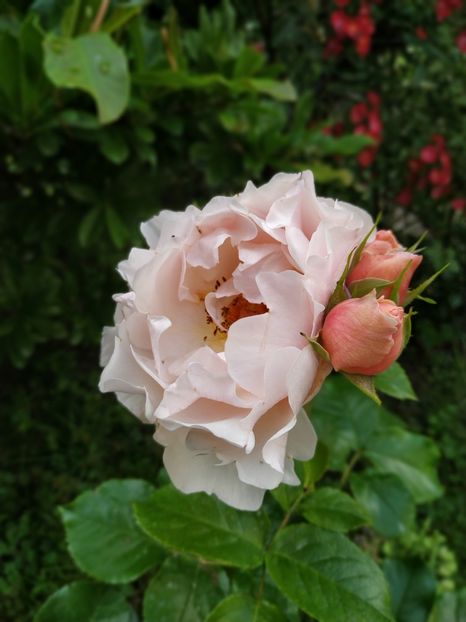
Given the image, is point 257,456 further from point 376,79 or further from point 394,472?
point 376,79

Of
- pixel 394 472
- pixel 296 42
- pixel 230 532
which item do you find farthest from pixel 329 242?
pixel 296 42

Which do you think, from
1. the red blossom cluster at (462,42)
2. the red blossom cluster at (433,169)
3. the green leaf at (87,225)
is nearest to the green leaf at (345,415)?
the green leaf at (87,225)

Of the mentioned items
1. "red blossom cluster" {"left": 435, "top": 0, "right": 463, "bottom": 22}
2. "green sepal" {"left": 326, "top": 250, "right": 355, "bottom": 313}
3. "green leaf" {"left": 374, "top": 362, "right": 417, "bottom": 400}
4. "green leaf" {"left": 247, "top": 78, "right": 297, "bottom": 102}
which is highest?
"green sepal" {"left": 326, "top": 250, "right": 355, "bottom": 313}

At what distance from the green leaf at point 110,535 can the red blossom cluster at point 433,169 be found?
1.50 m

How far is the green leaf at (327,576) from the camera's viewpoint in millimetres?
545

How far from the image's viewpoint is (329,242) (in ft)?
1.54

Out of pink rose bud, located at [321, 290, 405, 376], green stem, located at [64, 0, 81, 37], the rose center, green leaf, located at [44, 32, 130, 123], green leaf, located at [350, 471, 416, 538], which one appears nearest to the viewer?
pink rose bud, located at [321, 290, 405, 376]

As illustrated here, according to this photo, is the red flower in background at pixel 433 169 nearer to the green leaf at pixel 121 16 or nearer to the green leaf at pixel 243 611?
the green leaf at pixel 121 16

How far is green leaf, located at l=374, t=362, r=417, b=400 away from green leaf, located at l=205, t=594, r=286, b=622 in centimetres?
23

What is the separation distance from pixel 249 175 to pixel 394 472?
0.85 m

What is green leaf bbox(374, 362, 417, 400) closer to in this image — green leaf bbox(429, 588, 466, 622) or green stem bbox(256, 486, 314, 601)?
green stem bbox(256, 486, 314, 601)

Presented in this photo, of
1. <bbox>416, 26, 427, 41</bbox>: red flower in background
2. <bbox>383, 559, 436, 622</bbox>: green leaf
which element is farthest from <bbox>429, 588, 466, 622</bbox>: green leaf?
<bbox>416, 26, 427, 41</bbox>: red flower in background

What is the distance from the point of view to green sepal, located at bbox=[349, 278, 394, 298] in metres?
0.45

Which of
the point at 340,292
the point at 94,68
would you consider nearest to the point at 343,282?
the point at 340,292
